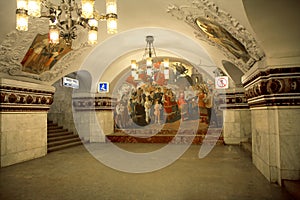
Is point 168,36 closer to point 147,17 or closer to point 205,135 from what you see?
point 147,17

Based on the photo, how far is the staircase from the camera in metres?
8.46

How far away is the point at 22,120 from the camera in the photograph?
659 centimetres

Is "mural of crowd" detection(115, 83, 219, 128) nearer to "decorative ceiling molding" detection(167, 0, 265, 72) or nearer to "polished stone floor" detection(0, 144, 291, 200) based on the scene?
"polished stone floor" detection(0, 144, 291, 200)

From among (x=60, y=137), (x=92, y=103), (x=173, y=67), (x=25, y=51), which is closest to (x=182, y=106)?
(x=173, y=67)

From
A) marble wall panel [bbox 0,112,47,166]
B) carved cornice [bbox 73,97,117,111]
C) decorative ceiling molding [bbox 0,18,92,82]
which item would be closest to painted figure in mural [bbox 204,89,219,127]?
carved cornice [bbox 73,97,117,111]

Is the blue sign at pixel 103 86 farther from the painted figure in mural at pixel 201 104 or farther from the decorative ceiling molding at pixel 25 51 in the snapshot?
the painted figure in mural at pixel 201 104

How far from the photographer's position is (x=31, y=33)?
536cm

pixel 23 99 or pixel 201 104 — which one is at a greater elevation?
pixel 23 99

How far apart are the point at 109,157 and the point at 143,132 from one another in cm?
430

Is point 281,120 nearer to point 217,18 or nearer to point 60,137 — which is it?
point 217,18

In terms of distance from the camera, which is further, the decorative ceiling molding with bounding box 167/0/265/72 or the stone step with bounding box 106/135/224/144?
the stone step with bounding box 106/135/224/144

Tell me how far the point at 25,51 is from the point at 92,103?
4969 mm

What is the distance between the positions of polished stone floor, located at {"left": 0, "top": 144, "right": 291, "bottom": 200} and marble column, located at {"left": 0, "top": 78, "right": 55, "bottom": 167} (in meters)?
0.54

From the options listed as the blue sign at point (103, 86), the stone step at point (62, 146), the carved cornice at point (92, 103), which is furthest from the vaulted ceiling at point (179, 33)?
the stone step at point (62, 146)
